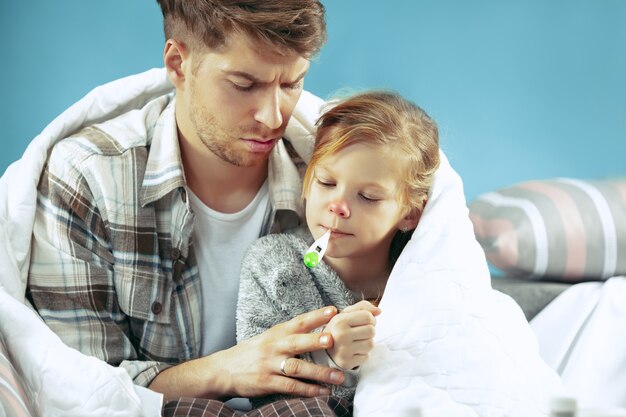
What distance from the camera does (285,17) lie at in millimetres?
1683

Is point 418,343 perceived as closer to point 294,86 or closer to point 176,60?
point 294,86

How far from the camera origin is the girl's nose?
165 centimetres

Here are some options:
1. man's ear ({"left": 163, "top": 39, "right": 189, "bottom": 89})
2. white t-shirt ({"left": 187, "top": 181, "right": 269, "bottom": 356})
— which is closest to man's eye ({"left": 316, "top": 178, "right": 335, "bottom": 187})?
white t-shirt ({"left": 187, "top": 181, "right": 269, "bottom": 356})

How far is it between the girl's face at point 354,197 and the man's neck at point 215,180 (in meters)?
0.22

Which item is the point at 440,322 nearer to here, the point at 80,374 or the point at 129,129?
the point at 80,374

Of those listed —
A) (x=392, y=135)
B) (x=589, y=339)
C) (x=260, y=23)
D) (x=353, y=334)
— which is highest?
(x=260, y=23)

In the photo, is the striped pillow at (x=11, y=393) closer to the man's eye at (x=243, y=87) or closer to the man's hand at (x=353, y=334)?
the man's hand at (x=353, y=334)

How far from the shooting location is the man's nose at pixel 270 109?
172 centimetres

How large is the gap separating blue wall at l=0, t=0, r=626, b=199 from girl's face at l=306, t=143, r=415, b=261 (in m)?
0.85

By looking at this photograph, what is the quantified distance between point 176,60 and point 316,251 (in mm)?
485

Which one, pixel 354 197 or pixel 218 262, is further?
pixel 218 262

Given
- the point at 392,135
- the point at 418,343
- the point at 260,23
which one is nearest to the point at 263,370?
the point at 418,343

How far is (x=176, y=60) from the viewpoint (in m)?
1.82

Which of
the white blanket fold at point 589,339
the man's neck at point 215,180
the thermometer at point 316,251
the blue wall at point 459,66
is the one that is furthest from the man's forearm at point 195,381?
the blue wall at point 459,66
